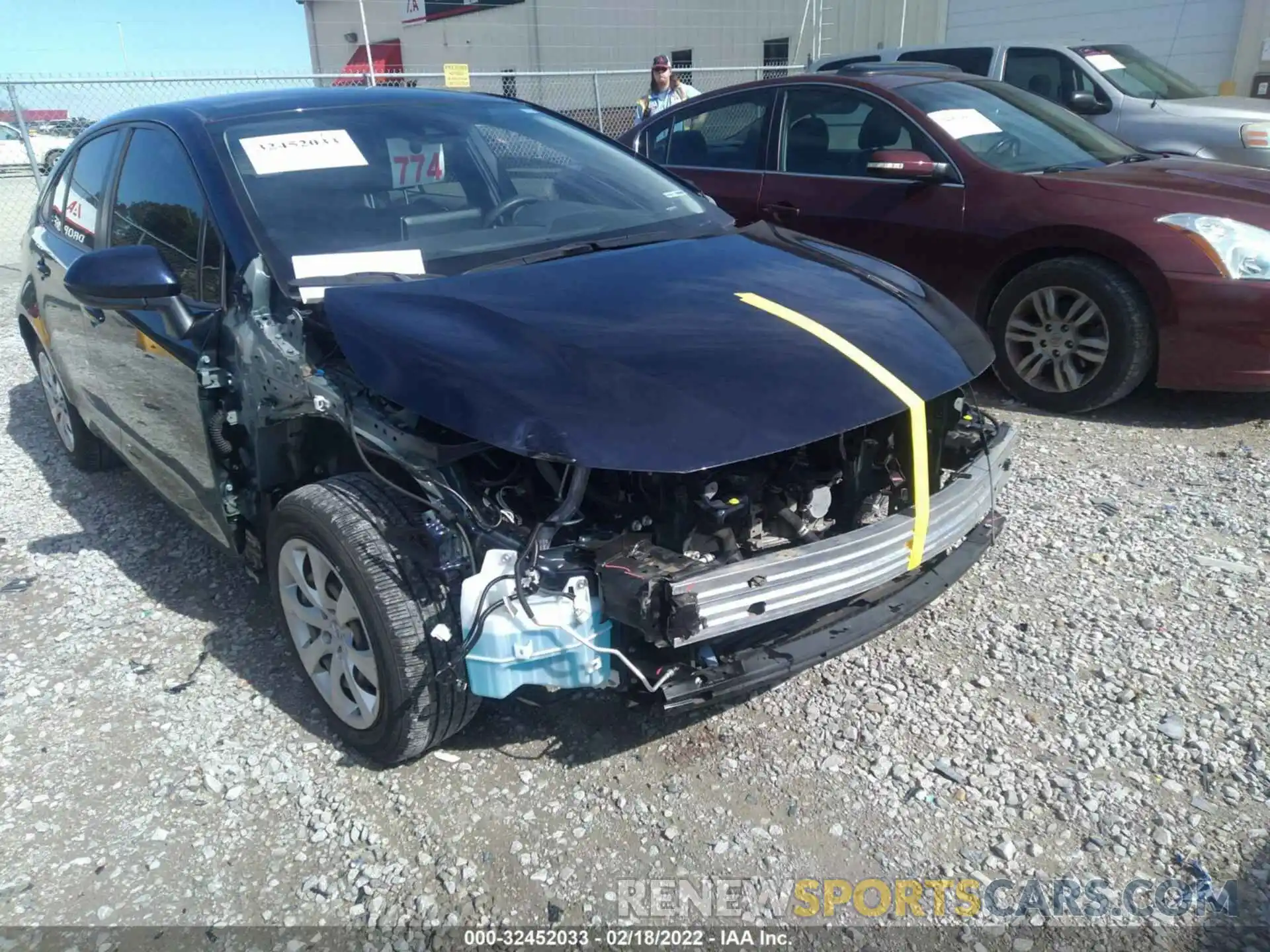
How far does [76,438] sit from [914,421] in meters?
4.12

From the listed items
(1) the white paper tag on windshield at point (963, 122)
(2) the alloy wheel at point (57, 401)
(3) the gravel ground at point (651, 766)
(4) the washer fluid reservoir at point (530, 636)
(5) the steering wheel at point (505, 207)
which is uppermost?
(1) the white paper tag on windshield at point (963, 122)

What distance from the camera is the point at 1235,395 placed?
5129 mm

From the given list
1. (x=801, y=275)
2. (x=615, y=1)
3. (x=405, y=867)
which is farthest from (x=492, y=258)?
(x=615, y=1)

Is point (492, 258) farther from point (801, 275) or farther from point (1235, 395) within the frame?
point (1235, 395)

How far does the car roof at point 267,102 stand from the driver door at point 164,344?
84mm

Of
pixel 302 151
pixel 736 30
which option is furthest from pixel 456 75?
pixel 736 30

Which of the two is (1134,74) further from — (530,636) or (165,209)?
A: (530,636)

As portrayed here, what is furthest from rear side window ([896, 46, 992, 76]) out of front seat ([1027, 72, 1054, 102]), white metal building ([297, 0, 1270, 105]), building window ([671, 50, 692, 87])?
building window ([671, 50, 692, 87])

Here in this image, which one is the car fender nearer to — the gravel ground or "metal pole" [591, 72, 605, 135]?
the gravel ground

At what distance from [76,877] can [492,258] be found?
199 cm

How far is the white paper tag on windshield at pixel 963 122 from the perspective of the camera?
17.3 ft

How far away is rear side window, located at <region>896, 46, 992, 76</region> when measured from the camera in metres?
8.39

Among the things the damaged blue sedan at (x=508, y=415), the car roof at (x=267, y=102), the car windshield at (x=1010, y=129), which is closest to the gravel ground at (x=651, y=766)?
the damaged blue sedan at (x=508, y=415)

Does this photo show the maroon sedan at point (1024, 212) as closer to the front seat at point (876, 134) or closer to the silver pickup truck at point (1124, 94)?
the front seat at point (876, 134)
